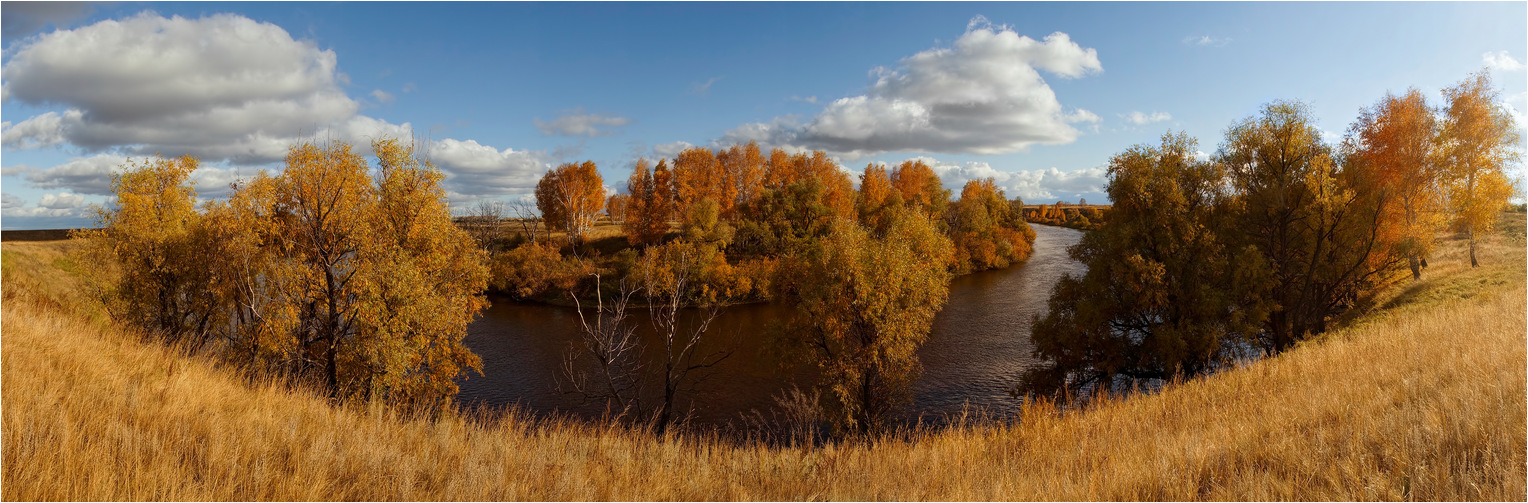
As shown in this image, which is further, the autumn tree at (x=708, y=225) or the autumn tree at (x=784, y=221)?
the autumn tree at (x=784, y=221)

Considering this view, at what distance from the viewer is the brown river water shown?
2577cm

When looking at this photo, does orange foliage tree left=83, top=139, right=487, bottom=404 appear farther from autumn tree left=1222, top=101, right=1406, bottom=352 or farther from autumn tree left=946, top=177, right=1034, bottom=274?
autumn tree left=946, top=177, right=1034, bottom=274

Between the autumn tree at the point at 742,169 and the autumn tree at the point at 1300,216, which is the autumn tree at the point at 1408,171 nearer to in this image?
the autumn tree at the point at 1300,216

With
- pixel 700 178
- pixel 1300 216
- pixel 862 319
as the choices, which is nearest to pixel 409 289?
pixel 862 319

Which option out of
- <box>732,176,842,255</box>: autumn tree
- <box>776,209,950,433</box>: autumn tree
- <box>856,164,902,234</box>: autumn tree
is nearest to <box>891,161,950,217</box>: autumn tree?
<box>856,164,902,234</box>: autumn tree

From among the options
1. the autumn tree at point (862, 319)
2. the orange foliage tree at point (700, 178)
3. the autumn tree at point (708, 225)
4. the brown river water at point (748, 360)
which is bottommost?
the brown river water at point (748, 360)

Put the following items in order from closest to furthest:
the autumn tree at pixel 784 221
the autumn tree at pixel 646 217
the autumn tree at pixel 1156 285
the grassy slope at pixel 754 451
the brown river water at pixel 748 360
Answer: the grassy slope at pixel 754 451, the autumn tree at pixel 1156 285, the brown river water at pixel 748 360, the autumn tree at pixel 784 221, the autumn tree at pixel 646 217

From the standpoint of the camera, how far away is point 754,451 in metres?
9.22

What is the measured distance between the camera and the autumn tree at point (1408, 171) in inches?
1057

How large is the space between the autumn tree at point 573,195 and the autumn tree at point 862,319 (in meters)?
49.9

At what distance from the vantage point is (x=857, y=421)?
2100cm

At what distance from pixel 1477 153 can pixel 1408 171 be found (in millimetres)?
2250

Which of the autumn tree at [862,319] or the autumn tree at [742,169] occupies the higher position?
the autumn tree at [742,169]

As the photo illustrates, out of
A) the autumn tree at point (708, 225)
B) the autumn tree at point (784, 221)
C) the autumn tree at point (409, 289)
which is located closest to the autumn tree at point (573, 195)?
the autumn tree at point (708, 225)
